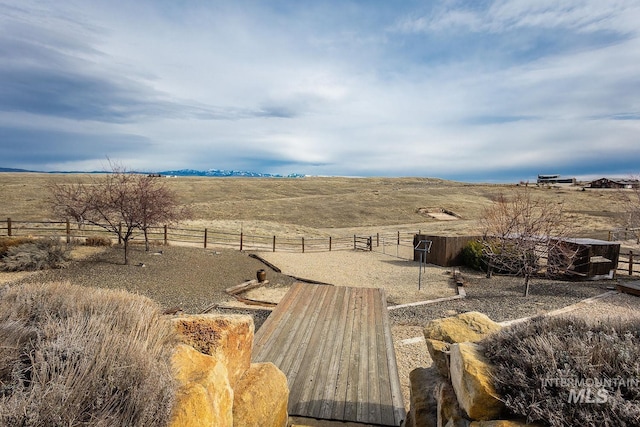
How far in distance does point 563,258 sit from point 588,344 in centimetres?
1600

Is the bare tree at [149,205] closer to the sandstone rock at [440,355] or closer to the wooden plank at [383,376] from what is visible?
the wooden plank at [383,376]

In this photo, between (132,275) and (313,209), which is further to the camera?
(313,209)

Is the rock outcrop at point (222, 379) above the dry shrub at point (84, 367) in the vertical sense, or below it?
below

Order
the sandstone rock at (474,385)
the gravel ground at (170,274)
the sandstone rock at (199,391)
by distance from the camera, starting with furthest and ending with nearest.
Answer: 1. the gravel ground at (170,274)
2. the sandstone rock at (474,385)
3. the sandstone rock at (199,391)

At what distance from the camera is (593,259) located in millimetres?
15711

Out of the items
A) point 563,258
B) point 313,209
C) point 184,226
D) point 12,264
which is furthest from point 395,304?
point 313,209

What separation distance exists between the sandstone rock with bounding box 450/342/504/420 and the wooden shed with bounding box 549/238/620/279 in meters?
15.1

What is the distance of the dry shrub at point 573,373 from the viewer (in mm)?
2334

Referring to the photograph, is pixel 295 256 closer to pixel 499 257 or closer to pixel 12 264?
pixel 499 257

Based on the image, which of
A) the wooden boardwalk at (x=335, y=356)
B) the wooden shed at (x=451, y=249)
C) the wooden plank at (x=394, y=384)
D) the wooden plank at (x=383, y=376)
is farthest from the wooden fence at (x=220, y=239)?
the wooden plank at (x=394, y=384)

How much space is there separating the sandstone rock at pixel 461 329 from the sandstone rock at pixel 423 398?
461 millimetres

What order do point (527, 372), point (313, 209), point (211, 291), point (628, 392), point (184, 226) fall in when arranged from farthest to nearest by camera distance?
point (313, 209), point (184, 226), point (211, 291), point (527, 372), point (628, 392)

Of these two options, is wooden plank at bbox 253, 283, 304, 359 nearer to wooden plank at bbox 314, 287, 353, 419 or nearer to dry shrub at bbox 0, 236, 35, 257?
wooden plank at bbox 314, 287, 353, 419

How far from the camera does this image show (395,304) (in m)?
12.6
